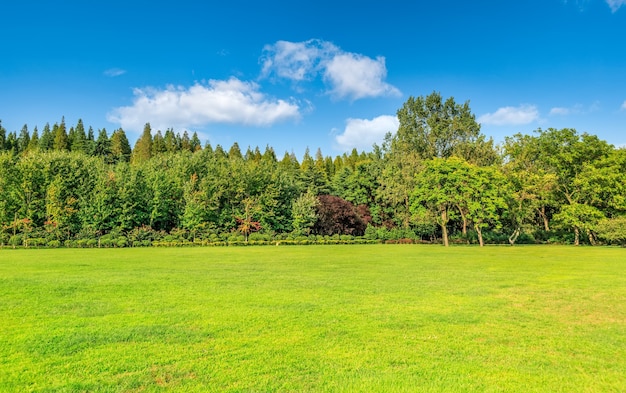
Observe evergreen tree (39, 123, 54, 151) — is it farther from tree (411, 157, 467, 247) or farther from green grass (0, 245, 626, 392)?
green grass (0, 245, 626, 392)

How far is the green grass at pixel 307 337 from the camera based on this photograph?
4320mm

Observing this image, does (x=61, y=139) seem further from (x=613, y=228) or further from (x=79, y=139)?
(x=613, y=228)

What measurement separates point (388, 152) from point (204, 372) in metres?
52.9

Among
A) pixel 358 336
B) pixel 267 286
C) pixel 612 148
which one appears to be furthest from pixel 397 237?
pixel 358 336

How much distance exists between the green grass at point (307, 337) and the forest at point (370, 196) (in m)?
30.7

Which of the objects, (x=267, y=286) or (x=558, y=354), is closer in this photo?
(x=558, y=354)

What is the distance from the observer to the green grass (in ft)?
14.2

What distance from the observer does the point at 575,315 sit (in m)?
7.60

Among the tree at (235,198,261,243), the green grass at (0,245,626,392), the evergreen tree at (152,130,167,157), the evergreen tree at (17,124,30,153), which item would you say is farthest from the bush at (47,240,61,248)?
the evergreen tree at (17,124,30,153)

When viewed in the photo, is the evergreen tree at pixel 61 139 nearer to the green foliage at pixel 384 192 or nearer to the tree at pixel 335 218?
the green foliage at pixel 384 192

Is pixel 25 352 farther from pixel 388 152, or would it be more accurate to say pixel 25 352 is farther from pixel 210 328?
pixel 388 152

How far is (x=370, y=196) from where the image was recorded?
58594 mm

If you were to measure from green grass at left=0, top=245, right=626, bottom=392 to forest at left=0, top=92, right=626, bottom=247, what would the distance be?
30699mm

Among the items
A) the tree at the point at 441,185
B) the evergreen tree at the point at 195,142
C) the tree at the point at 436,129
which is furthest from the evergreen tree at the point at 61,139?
the tree at the point at 441,185
